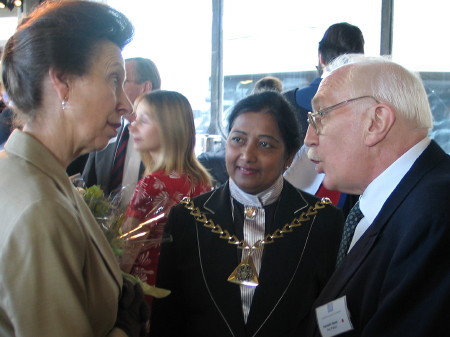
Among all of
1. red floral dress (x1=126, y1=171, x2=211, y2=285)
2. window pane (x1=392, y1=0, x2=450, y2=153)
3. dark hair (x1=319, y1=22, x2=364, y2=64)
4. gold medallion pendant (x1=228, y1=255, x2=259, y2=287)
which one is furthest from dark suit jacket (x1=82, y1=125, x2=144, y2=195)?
window pane (x1=392, y1=0, x2=450, y2=153)

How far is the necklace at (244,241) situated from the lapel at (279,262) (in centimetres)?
2

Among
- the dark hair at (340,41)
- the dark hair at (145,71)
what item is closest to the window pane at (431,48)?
the dark hair at (340,41)

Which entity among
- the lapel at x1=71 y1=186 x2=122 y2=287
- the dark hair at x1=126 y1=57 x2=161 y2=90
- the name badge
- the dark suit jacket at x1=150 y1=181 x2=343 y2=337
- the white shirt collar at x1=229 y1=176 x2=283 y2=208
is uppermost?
the dark hair at x1=126 y1=57 x2=161 y2=90

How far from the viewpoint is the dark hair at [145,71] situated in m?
3.19

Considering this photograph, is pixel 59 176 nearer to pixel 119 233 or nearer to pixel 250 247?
pixel 119 233

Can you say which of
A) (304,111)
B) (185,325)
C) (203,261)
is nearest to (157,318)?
(185,325)

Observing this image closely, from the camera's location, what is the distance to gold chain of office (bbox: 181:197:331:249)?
1771 mm

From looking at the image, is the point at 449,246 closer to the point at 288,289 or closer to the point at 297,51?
the point at 288,289

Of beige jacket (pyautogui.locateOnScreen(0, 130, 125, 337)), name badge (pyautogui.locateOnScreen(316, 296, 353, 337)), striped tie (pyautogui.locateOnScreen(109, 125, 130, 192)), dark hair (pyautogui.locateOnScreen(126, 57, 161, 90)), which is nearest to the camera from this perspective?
beige jacket (pyautogui.locateOnScreen(0, 130, 125, 337))

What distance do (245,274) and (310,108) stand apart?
1.33 meters

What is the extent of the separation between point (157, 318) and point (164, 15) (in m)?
4.67

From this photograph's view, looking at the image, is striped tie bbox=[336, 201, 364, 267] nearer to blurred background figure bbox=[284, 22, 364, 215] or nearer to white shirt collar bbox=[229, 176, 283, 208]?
white shirt collar bbox=[229, 176, 283, 208]

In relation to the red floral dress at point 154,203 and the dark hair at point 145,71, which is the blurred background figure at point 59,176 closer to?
the red floral dress at point 154,203

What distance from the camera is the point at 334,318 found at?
1.21m
